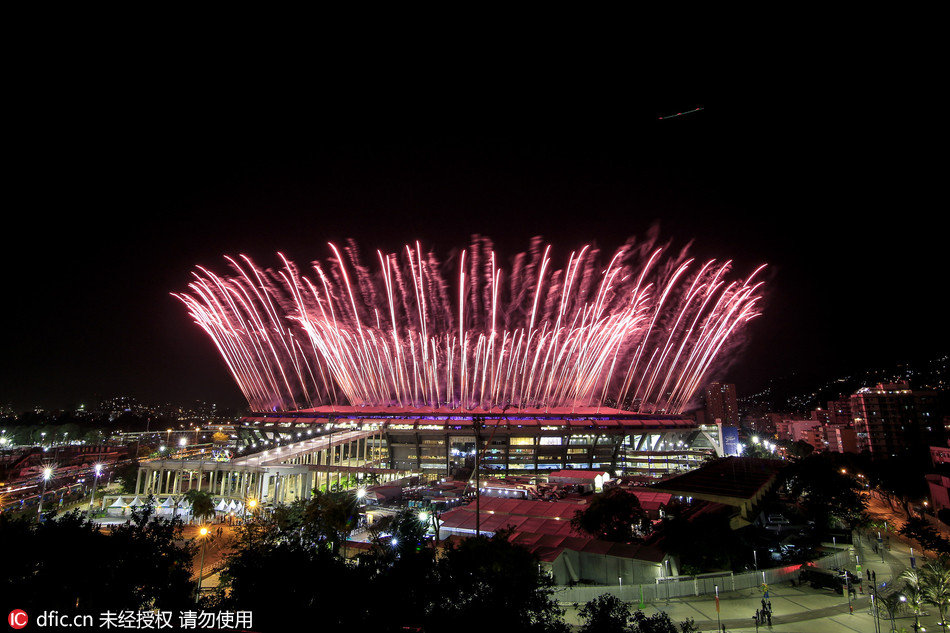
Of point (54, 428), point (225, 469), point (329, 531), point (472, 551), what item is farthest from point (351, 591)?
point (54, 428)

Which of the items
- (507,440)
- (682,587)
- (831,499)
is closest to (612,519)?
(682,587)

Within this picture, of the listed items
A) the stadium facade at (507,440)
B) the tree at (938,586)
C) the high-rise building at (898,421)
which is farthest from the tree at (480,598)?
the high-rise building at (898,421)

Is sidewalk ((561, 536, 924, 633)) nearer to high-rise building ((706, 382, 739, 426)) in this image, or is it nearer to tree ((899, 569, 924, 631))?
tree ((899, 569, 924, 631))

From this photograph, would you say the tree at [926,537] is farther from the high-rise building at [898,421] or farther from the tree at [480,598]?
the high-rise building at [898,421]

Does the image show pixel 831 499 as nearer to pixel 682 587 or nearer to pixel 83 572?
pixel 682 587

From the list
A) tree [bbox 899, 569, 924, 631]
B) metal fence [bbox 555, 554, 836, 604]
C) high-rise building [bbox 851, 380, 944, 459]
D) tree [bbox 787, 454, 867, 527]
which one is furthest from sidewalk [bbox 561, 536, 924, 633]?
high-rise building [bbox 851, 380, 944, 459]
